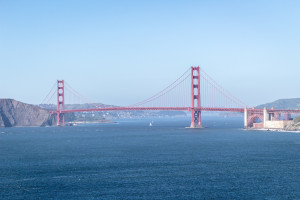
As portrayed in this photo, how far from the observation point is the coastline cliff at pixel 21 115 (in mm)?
168375

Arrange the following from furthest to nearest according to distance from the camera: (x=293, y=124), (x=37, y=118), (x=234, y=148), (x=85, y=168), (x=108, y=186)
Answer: (x=37, y=118), (x=293, y=124), (x=234, y=148), (x=85, y=168), (x=108, y=186)

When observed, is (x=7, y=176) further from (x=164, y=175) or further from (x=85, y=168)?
(x=164, y=175)

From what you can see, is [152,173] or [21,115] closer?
[152,173]

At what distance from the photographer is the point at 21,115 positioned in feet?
568

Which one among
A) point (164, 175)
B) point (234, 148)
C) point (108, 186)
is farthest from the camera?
point (234, 148)

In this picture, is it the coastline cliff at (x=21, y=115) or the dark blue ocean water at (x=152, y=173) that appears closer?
the dark blue ocean water at (x=152, y=173)

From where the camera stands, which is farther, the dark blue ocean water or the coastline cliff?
the coastline cliff

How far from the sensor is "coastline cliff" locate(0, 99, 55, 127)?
168375 mm

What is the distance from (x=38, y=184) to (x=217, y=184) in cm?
1608

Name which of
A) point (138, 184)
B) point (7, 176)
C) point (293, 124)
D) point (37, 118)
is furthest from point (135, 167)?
point (37, 118)

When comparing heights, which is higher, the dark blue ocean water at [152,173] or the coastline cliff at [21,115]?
the coastline cliff at [21,115]

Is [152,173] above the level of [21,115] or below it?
below

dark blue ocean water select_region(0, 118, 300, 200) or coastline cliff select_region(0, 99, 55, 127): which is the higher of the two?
coastline cliff select_region(0, 99, 55, 127)

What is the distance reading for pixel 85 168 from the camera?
52.7 meters
